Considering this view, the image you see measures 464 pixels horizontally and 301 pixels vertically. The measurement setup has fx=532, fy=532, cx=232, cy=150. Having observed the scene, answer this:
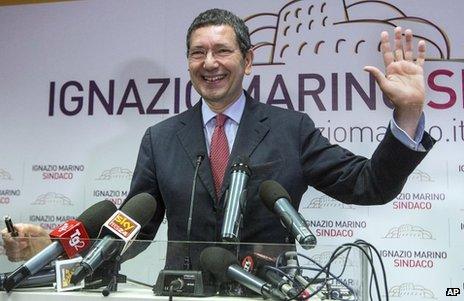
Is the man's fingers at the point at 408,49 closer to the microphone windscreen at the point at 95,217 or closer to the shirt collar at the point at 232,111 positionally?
the shirt collar at the point at 232,111

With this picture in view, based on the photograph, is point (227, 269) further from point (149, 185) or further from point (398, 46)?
point (398, 46)

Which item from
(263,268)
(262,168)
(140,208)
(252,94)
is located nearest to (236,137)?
(262,168)

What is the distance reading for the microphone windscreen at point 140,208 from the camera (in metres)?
1.32

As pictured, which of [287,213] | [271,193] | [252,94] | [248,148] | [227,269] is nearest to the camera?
[227,269]

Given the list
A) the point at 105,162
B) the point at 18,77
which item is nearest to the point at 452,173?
the point at 105,162

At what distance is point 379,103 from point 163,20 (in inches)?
59.9

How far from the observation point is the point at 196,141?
1831 millimetres

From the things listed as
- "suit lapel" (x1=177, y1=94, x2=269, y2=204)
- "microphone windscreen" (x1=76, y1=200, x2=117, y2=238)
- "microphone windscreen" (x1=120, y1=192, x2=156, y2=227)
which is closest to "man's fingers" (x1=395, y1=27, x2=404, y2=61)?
"suit lapel" (x1=177, y1=94, x2=269, y2=204)

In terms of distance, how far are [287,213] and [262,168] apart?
15.5 inches

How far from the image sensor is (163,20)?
141 inches

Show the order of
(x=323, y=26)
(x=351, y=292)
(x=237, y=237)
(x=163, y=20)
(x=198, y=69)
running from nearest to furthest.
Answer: (x=351, y=292)
(x=237, y=237)
(x=198, y=69)
(x=323, y=26)
(x=163, y=20)

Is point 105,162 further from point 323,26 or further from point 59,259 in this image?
point 59,259

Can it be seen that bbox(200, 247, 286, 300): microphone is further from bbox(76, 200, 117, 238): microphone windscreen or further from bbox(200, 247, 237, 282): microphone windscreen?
bbox(76, 200, 117, 238): microphone windscreen

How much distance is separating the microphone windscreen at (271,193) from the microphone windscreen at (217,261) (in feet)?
0.84
